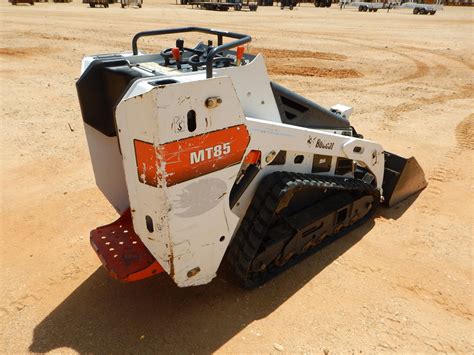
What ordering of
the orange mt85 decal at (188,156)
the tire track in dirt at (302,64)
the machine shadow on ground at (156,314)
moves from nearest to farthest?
the orange mt85 decal at (188,156) < the machine shadow on ground at (156,314) < the tire track in dirt at (302,64)

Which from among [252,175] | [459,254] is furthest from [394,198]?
[252,175]

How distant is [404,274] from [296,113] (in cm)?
188

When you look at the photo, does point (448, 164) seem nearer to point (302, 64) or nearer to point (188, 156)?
point (188, 156)

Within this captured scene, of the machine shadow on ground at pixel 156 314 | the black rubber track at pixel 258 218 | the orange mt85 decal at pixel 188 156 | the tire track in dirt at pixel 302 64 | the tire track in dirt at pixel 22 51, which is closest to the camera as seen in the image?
the orange mt85 decal at pixel 188 156

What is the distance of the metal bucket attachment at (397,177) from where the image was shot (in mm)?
4695

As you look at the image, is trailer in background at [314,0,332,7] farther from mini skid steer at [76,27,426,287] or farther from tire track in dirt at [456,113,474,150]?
mini skid steer at [76,27,426,287]

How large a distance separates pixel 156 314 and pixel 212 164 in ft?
4.70

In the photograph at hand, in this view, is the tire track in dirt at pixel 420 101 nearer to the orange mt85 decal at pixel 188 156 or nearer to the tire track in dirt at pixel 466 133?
the tire track in dirt at pixel 466 133

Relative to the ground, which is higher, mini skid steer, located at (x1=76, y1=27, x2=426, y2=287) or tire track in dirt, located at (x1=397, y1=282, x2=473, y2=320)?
mini skid steer, located at (x1=76, y1=27, x2=426, y2=287)

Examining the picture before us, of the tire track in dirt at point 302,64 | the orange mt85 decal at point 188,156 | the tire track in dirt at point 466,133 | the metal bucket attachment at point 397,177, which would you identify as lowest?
the tire track in dirt at point 302,64

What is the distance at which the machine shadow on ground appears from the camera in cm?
288

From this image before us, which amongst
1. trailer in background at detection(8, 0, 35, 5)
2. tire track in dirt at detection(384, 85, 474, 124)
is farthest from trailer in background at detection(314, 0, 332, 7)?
tire track in dirt at detection(384, 85, 474, 124)

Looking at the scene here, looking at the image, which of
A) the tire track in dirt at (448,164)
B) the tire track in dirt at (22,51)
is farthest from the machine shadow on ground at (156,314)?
the tire track in dirt at (22,51)

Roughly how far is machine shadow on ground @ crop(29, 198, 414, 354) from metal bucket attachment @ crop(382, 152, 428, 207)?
66.1 inches
